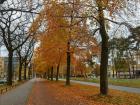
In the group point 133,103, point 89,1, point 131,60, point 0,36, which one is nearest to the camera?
point 133,103

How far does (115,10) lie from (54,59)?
132 feet

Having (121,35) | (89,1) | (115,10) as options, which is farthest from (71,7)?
(121,35)

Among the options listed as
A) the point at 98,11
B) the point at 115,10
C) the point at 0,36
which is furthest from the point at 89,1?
the point at 0,36

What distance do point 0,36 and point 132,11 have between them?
3764 cm

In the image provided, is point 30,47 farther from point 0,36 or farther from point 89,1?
point 89,1

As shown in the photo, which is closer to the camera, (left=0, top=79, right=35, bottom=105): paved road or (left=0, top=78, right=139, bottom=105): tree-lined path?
(left=0, top=78, right=139, bottom=105): tree-lined path

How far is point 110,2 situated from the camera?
20.6 meters

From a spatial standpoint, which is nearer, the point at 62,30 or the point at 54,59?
the point at 62,30

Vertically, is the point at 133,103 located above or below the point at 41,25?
below

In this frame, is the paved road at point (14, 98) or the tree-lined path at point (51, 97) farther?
the paved road at point (14, 98)

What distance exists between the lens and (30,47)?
82.9 metres

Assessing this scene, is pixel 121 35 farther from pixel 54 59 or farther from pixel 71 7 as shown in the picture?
pixel 54 59

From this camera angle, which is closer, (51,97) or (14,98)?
(14,98)

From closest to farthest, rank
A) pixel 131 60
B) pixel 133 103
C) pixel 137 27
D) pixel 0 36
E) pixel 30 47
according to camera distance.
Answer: pixel 133 103, pixel 137 27, pixel 0 36, pixel 30 47, pixel 131 60
